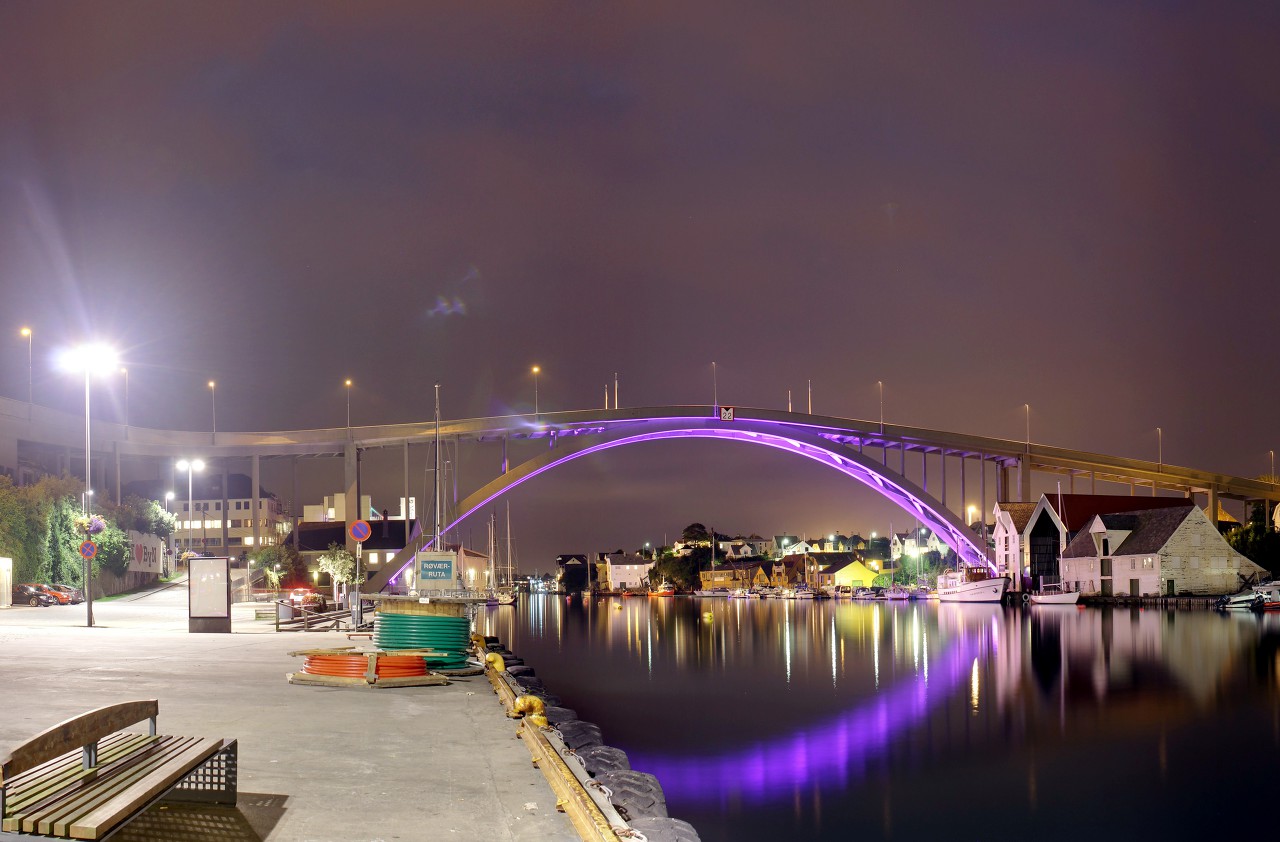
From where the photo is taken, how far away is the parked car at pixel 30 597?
4284 centimetres

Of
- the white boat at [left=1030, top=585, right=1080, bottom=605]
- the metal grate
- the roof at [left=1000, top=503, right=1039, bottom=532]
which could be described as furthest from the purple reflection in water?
the roof at [left=1000, top=503, right=1039, bottom=532]

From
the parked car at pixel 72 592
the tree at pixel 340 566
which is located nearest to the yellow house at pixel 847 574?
the tree at pixel 340 566

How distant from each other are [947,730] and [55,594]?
3614cm

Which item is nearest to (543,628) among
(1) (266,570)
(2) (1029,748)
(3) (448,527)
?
(3) (448,527)

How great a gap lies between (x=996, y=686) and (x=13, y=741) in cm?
2936

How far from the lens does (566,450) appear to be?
264 ft

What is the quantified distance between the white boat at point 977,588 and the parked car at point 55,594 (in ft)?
253

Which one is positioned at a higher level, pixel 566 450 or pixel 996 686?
pixel 566 450

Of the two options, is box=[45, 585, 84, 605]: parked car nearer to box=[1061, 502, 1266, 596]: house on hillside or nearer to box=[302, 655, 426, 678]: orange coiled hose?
box=[302, 655, 426, 678]: orange coiled hose

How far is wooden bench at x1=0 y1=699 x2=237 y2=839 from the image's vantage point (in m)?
5.09

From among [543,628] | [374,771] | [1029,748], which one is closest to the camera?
[374,771]

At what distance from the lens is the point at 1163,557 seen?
82.7m

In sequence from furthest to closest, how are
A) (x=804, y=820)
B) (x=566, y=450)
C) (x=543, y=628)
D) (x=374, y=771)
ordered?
(x=566, y=450)
(x=543, y=628)
(x=804, y=820)
(x=374, y=771)

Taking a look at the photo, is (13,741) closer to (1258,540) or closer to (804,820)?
(804,820)
